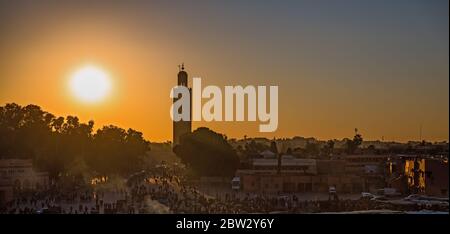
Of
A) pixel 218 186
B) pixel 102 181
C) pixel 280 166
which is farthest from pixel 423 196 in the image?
pixel 102 181

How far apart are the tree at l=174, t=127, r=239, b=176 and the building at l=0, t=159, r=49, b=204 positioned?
111 inches

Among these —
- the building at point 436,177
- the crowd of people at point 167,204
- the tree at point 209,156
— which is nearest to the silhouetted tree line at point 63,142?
the tree at point 209,156

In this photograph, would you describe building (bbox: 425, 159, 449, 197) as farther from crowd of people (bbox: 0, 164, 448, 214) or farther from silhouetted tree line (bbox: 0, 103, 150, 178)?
silhouetted tree line (bbox: 0, 103, 150, 178)

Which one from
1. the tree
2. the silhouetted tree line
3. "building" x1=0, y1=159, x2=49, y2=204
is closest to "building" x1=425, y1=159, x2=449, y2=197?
the tree

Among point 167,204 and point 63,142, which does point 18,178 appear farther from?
point 63,142

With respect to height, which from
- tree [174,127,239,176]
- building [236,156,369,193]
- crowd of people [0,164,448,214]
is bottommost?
crowd of people [0,164,448,214]

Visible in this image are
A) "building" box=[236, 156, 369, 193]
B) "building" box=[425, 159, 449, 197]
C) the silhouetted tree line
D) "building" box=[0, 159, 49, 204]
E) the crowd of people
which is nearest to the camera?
the crowd of people

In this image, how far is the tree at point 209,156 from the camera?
492 inches

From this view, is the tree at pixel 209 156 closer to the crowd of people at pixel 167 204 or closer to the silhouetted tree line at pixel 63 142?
the silhouetted tree line at pixel 63 142

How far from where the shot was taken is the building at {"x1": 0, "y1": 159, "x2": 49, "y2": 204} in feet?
27.9
